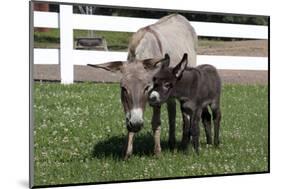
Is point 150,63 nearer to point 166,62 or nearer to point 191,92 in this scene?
point 166,62

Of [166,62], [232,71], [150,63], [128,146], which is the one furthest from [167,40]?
[128,146]

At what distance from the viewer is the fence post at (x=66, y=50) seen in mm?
3420

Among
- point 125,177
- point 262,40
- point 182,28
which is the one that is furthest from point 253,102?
point 125,177

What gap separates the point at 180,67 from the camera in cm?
354

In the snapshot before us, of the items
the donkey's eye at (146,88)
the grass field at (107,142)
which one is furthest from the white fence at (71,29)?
the donkey's eye at (146,88)

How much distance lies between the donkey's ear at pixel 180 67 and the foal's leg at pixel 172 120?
0.17 m

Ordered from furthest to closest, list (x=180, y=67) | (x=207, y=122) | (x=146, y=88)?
(x=207, y=122) < (x=180, y=67) < (x=146, y=88)

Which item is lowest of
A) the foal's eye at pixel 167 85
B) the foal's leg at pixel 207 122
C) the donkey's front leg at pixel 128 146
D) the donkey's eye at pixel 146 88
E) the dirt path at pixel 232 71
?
the donkey's front leg at pixel 128 146

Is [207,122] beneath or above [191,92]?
beneath

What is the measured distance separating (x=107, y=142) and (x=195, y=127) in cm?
60

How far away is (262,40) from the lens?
3949 mm

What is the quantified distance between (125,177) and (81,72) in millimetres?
696

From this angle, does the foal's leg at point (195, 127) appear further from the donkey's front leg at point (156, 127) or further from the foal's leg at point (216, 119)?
the donkey's front leg at point (156, 127)

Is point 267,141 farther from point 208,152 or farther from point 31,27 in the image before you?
point 31,27
